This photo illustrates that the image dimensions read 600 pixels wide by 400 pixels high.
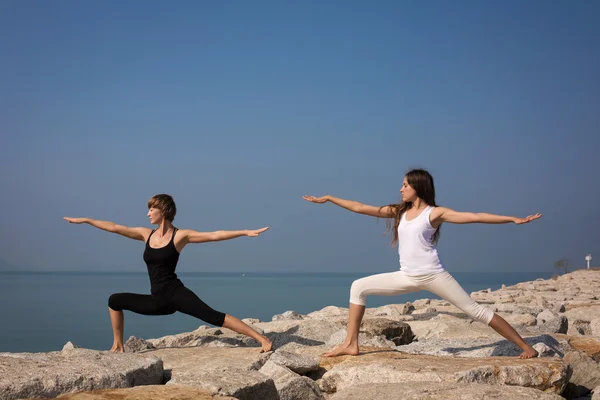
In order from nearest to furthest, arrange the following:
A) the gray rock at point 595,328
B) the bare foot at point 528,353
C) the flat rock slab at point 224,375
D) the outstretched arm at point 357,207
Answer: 1. the flat rock slab at point 224,375
2. the bare foot at point 528,353
3. the outstretched arm at point 357,207
4. the gray rock at point 595,328

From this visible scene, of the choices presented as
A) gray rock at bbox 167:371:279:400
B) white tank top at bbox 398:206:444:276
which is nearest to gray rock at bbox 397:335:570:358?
white tank top at bbox 398:206:444:276

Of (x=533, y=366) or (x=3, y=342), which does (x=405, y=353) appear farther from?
(x=3, y=342)

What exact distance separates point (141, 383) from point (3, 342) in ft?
62.7

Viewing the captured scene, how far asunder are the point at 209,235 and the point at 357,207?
173 cm

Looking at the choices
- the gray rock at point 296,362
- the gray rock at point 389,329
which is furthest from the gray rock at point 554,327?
the gray rock at point 296,362

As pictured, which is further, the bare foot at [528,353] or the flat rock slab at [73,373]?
the bare foot at [528,353]

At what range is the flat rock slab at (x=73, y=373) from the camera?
5.02 meters

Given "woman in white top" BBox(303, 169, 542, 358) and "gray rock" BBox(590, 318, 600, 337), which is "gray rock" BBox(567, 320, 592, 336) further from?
"woman in white top" BBox(303, 169, 542, 358)

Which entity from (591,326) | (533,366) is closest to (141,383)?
(533,366)

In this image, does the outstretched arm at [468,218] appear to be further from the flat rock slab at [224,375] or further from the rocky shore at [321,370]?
the flat rock slab at [224,375]

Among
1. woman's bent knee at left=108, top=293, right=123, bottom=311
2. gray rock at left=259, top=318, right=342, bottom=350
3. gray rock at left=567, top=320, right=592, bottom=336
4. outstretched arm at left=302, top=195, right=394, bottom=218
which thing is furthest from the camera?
gray rock at left=567, top=320, right=592, bottom=336

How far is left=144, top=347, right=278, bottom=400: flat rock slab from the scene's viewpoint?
16.8ft

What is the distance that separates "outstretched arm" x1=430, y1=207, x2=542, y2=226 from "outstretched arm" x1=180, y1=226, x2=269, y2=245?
1.86 metres

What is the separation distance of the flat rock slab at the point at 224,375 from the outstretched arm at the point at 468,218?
7.57 feet
